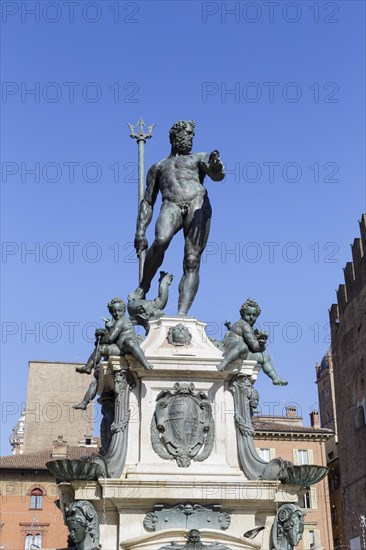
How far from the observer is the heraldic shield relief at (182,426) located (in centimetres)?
985

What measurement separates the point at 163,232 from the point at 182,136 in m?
1.49

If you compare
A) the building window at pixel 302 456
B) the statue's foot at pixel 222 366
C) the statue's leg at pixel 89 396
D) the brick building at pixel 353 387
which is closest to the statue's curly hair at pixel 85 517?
the statue's leg at pixel 89 396

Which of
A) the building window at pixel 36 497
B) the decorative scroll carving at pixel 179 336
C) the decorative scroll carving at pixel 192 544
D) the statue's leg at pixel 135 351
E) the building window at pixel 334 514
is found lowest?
the decorative scroll carving at pixel 192 544

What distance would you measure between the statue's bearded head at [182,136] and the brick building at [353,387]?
3808 cm

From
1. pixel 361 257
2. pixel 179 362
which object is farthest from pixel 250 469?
pixel 361 257

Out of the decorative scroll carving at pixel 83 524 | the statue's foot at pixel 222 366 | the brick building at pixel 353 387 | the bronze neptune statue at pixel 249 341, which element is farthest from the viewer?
the brick building at pixel 353 387

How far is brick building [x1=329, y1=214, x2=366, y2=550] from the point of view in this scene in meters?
47.7

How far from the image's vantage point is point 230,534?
30.7 feet

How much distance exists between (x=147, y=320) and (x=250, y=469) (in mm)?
2465

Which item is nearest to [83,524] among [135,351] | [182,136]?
[135,351]

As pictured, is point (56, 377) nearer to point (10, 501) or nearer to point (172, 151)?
point (10, 501)

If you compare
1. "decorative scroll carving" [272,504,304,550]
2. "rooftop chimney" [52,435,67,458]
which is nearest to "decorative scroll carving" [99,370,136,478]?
"decorative scroll carving" [272,504,304,550]

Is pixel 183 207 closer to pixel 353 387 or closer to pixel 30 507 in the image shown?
pixel 353 387

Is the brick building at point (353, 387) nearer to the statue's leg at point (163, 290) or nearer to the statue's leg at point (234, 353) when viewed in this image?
the statue's leg at point (163, 290)
